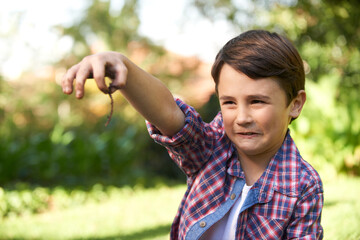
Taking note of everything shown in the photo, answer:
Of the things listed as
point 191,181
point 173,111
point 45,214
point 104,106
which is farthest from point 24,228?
point 104,106

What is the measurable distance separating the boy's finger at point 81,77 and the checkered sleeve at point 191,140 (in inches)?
20.9

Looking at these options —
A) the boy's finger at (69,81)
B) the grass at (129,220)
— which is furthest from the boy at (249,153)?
the grass at (129,220)

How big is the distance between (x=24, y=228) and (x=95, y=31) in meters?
19.6

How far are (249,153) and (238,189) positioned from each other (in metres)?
0.17

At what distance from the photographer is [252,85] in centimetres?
182

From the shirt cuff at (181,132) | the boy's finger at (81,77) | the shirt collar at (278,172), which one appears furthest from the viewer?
the shirt collar at (278,172)

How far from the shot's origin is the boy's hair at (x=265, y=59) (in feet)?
5.97

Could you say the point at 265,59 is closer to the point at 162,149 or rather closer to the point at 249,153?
the point at 249,153

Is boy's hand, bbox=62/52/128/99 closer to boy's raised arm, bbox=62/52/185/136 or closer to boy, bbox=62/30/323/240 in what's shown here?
boy's raised arm, bbox=62/52/185/136

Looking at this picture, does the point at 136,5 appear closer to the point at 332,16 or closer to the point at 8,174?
the point at 332,16

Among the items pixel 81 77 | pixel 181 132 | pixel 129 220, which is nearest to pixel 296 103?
pixel 181 132

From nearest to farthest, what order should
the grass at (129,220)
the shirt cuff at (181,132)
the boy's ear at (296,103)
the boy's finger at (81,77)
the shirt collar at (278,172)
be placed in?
the boy's finger at (81,77), the shirt cuff at (181,132), the shirt collar at (278,172), the boy's ear at (296,103), the grass at (129,220)

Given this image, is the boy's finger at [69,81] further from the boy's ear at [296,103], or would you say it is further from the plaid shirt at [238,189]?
the boy's ear at [296,103]

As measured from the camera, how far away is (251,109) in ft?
6.06
